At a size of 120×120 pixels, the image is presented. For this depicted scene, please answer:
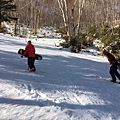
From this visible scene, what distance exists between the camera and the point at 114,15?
144ft

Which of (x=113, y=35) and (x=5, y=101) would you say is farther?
(x=113, y=35)

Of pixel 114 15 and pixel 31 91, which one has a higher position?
pixel 114 15

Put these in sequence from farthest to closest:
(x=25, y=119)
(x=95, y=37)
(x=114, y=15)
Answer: (x=114, y=15) < (x=95, y=37) < (x=25, y=119)

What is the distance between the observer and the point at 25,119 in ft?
17.6

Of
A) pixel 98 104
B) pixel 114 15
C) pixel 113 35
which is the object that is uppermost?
pixel 114 15

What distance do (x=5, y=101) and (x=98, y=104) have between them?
9.59 ft

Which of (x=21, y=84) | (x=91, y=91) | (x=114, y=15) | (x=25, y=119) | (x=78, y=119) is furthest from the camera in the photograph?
(x=114, y=15)

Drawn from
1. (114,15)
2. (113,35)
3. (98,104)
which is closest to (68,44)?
(113,35)

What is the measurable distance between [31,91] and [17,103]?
3.68ft

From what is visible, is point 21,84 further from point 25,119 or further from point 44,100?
point 25,119

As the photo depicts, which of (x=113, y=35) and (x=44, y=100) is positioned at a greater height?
(x=113, y=35)

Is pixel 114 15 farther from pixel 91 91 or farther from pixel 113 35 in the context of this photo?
pixel 91 91

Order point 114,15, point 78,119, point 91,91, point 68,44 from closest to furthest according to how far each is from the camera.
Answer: point 78,119
point 91,91
point 68,44
point 114,15

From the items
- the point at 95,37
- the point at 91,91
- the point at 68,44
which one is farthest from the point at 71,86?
the point at 95,37
